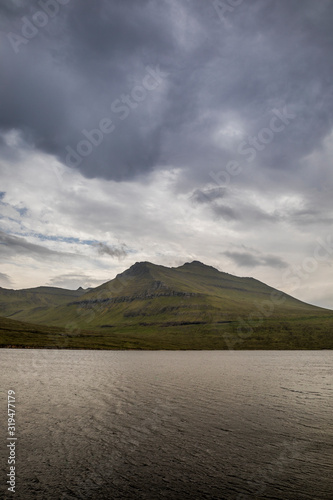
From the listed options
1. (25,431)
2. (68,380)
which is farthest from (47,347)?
(25,431)

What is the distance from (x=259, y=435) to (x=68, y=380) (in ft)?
145

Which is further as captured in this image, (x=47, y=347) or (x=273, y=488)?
(x=47, y=347)

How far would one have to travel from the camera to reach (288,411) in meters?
37.0

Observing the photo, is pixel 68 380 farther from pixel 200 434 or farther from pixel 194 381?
pixel 200 434

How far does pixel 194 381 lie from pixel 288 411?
2676 centimetres

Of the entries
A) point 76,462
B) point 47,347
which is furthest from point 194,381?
point 47,347

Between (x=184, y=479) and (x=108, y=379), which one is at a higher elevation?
(x=184, y=479)

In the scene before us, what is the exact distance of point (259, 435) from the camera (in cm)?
2750

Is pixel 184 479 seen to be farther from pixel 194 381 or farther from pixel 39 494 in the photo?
pixel 194 381

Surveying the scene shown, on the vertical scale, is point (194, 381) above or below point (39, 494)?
below

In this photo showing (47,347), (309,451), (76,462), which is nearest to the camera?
(76,462)

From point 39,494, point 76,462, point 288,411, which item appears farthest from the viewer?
point 288,411

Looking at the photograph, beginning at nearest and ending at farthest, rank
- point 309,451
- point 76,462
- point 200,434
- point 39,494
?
point 39,494 → point 76,462 → point 309,451 → point 200,434

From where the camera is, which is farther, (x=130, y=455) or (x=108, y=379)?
(x=108, y=379)
